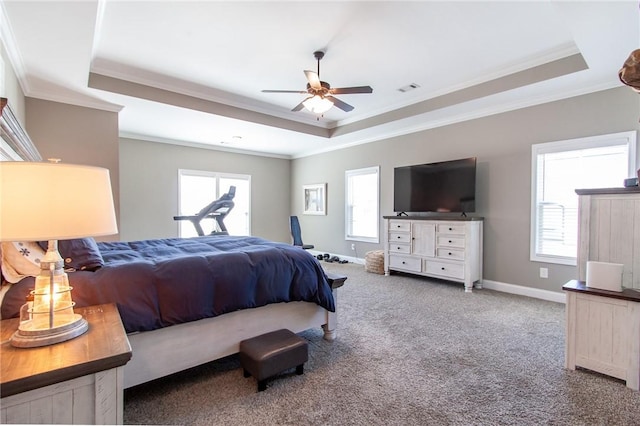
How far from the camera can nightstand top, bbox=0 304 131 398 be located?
94 cm

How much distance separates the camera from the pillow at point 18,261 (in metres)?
1.44

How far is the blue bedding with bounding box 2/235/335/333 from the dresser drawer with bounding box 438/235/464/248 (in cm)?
252

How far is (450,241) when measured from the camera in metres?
4.36

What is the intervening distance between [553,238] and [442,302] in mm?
1623

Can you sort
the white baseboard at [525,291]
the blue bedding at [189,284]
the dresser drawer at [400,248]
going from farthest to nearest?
the dresser drawer at [400,248], the white baseboard at [525,291], the blue bedding at [189,284]

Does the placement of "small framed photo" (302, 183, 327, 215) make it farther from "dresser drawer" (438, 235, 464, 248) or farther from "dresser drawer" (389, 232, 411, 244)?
"dresser drawer" (438, 235, 464, 248)

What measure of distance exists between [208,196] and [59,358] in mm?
5820

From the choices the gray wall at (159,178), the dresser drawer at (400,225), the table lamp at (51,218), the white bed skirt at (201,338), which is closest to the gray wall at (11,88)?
the table lamp at (51,218)

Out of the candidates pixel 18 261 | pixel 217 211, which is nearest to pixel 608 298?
pixel 18 261

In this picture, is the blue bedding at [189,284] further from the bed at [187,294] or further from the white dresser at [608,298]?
the white dresser at [608,298]

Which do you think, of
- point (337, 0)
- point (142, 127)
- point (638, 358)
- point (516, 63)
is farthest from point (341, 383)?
point (142, 127)

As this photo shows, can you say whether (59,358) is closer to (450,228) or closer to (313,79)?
(313,79)

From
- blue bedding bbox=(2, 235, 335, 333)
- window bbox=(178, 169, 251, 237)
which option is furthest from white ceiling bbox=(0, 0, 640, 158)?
blue bedding bbox=(2, 235, 335, 333)

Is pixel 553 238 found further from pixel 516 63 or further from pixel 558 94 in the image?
pixel 516 63
